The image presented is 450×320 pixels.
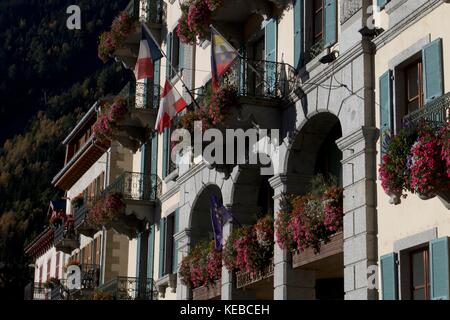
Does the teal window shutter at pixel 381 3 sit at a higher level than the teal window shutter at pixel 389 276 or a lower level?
higher

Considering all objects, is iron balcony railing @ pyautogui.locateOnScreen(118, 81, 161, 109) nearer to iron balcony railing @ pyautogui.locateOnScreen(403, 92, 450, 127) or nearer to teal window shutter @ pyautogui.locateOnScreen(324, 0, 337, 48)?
teal window shutter @ pyautogui.locateOnScreen(324, 0, 337, 48)

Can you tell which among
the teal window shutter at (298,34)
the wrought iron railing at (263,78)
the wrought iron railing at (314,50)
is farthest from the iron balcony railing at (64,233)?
the wrought iron railing at (314,50)

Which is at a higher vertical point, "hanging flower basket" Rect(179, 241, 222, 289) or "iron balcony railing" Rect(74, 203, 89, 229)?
"iron balcony railing" Rect(74, 203, 89, 229)

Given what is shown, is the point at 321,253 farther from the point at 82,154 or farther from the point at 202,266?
the point at 82,154

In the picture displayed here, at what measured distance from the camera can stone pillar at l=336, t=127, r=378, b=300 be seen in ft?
65.1

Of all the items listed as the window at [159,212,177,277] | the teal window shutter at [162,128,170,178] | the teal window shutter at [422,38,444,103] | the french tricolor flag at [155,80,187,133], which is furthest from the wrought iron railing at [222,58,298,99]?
the window at [159,212,177,277]

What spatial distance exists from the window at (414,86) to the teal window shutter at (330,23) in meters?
2.87

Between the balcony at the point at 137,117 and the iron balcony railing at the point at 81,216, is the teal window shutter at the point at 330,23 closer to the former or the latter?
the balcony at the point at 137,117

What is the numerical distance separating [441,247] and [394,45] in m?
4.23

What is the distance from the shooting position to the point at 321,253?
22.1m

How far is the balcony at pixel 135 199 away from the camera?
34438 mm

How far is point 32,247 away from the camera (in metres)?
62.9

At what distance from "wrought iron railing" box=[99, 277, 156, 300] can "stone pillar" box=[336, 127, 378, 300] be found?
1372 cm
